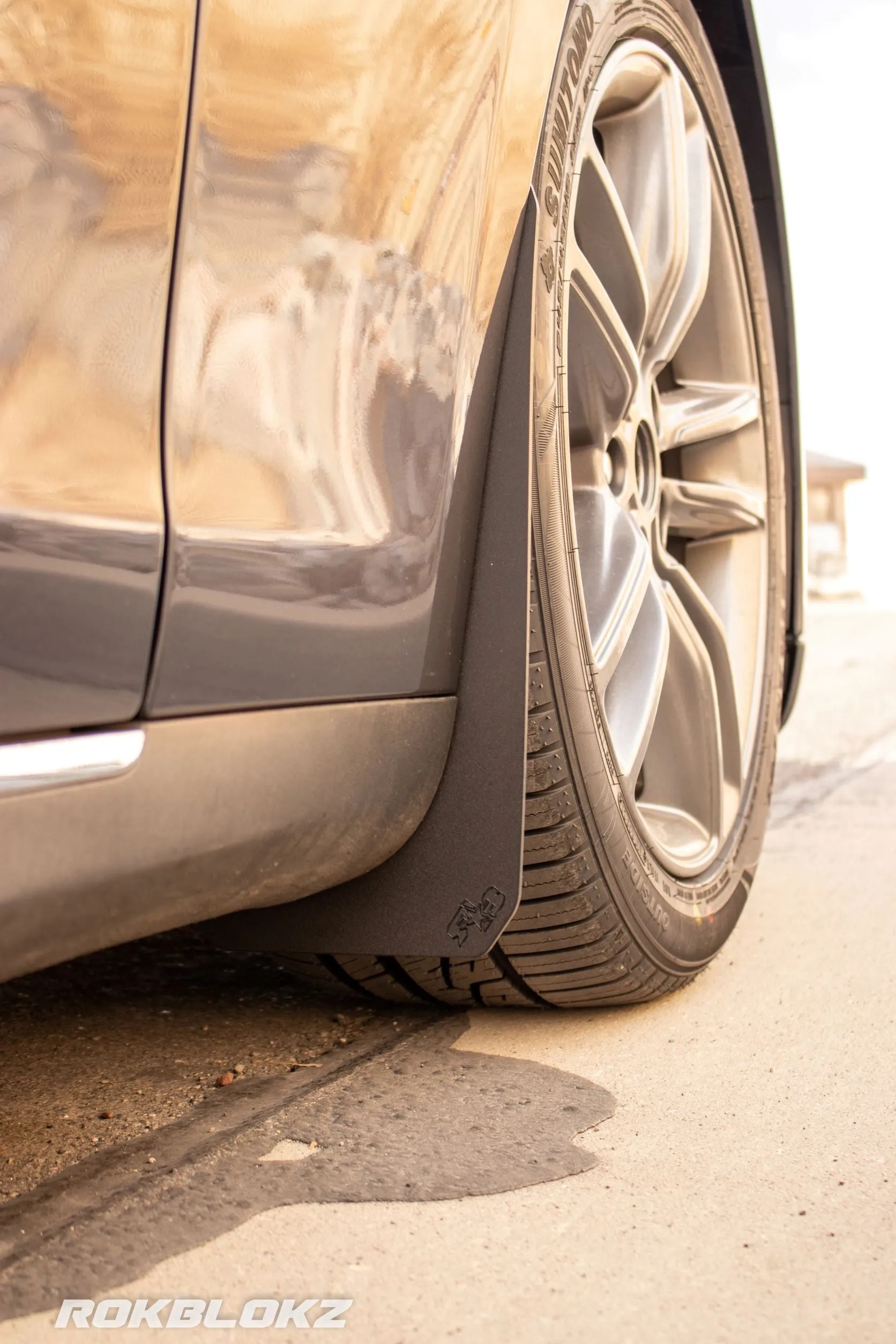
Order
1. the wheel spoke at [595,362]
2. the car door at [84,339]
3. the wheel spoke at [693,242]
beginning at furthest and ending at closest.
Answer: the wheel spoke at [693,242]
the wheel spoke at [595,362]
the car door at [84,339]

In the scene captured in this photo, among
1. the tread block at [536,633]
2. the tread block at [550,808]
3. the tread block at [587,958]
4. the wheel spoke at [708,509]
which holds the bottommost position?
the tread block at [587,958]

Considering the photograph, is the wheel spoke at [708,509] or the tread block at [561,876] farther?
the wheel spoke at [708,509]

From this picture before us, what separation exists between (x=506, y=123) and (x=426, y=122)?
0.15 metres

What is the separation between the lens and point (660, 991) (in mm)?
1542

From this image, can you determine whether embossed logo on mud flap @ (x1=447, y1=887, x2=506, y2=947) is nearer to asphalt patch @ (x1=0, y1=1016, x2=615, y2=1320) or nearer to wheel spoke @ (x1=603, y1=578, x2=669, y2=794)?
asphalt patch @ (x1=0, y1=1016, x2=615, y2=1320)

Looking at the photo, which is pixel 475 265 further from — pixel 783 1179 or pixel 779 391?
pixel 779 391

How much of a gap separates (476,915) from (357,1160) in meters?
0.25

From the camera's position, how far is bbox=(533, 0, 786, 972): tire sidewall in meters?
1.29

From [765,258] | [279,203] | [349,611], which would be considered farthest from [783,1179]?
[765,258]

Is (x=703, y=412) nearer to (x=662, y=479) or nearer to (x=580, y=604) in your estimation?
(x=662, y=479)

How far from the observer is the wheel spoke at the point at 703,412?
191 centimetres

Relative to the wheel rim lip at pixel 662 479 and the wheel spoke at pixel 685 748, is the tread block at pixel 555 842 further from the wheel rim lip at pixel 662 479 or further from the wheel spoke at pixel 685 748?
the wheel spoke at pixel 685 748

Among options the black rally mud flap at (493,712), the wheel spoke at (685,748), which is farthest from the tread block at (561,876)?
the wheel spoke at (685,748)

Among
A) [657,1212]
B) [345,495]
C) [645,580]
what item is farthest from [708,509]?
[657,1212]
